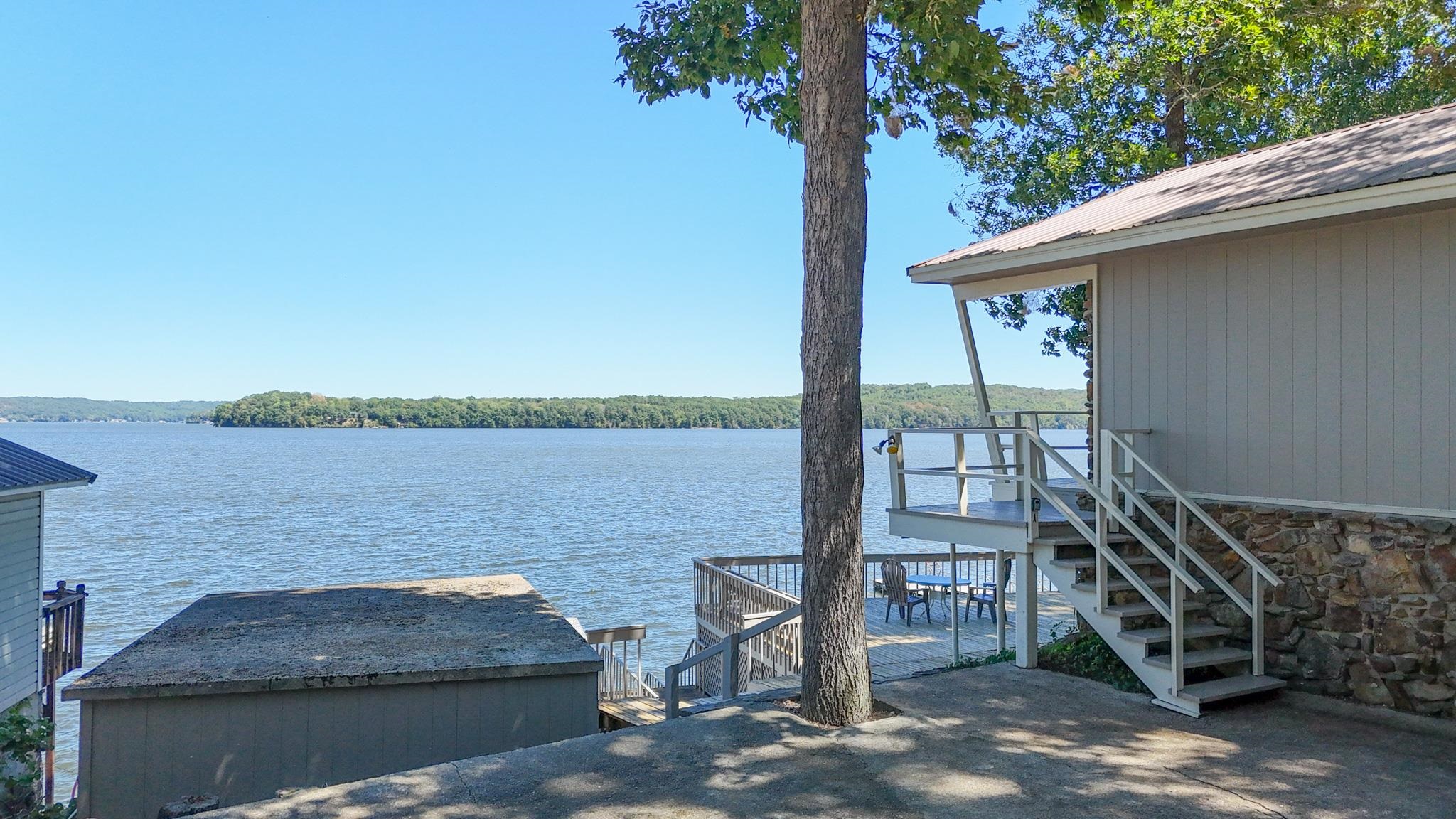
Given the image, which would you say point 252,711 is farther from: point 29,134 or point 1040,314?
point 29,134

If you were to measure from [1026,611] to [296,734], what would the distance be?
5628 mm

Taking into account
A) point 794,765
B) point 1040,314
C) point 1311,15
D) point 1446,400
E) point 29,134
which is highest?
point 29,134

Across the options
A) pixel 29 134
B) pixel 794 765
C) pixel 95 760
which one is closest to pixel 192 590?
pixel 95 760

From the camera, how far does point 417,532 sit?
37094mm

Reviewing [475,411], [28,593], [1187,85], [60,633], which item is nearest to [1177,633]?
[1187,85]

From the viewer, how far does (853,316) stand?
5.61m

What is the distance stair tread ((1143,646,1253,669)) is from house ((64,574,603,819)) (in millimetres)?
4092

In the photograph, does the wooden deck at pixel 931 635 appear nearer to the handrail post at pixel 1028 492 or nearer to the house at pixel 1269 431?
the handrail post at pixel 1028 492

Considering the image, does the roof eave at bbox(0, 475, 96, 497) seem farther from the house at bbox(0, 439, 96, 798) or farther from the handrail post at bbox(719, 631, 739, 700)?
the handrail post at bbox(719, 631, 739, 700)

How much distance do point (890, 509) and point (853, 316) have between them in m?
3.07

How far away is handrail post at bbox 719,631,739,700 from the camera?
7242mm

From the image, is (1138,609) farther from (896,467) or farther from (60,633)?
(60,633)

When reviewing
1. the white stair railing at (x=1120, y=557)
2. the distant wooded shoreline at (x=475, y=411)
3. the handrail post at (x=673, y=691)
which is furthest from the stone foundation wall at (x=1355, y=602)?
the distant wooded shoreline at (x=475, y=411)

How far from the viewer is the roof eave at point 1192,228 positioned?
197 inches
